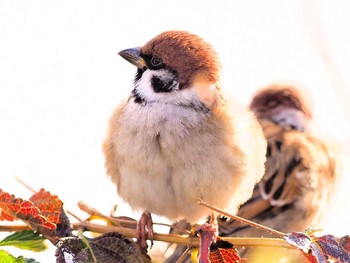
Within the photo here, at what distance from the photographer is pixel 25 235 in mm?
1416

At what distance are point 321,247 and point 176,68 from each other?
1296 millimetres

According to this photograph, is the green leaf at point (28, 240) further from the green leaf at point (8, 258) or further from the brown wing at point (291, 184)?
the brown wing at point (291, 184)

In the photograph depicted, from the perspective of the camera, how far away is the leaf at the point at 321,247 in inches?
50.6

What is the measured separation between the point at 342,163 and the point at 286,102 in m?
0.55

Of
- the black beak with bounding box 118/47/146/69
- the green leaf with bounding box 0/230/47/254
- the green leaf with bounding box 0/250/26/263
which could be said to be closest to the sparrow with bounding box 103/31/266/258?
the black beak with bounding box 118/47/146/69

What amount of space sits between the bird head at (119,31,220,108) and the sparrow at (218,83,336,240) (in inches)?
47.5

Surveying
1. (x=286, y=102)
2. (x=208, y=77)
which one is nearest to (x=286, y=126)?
(x=286, y=102)

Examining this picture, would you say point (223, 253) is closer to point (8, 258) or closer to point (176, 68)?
point (8, 258)

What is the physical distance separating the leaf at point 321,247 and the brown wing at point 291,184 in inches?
94.1

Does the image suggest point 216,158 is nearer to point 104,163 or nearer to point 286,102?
point 104,163

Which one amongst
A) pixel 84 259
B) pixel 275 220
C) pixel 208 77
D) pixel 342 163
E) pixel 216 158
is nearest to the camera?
pixel 84 259

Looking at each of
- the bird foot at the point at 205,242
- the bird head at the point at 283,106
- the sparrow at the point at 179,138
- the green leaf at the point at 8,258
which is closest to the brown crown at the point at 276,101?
the bird head at the point at 283,106

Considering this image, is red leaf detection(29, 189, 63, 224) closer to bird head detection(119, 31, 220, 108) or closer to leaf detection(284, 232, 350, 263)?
leaf detection(284, 232, 350, 263)

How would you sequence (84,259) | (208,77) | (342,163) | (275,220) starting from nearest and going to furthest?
(84,259)
(208,77)
(275,220)
(342,163)
